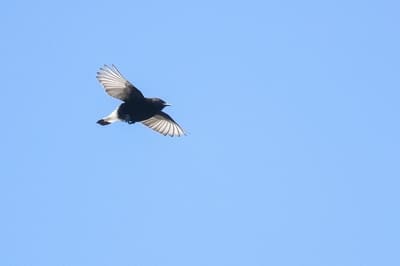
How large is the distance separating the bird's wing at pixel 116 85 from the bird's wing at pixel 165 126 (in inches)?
85.4

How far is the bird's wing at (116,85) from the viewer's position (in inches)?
1569

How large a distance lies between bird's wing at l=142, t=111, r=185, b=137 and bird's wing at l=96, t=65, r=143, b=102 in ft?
7.12

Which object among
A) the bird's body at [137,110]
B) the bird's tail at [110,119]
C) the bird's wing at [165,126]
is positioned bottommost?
the bird's tail at [110,119]

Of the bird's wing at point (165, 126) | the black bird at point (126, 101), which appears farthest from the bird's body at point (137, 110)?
the bird's wing at point (165, 126)

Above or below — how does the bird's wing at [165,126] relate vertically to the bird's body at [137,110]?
above

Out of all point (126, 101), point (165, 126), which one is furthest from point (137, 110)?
→ point (165, 126)

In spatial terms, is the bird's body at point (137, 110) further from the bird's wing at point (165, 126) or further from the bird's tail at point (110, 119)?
the bird's wing at point (165, 126)

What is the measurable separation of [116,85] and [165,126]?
2861 millimetres

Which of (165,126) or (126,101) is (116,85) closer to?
(126,101)

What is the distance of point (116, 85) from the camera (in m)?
40.0

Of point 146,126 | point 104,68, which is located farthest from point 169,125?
point 104,68

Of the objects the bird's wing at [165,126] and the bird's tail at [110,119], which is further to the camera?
the bird's wing at [165,126]

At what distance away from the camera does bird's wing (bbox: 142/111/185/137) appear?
42.3 metres

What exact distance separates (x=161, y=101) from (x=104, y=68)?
71.5 inches
